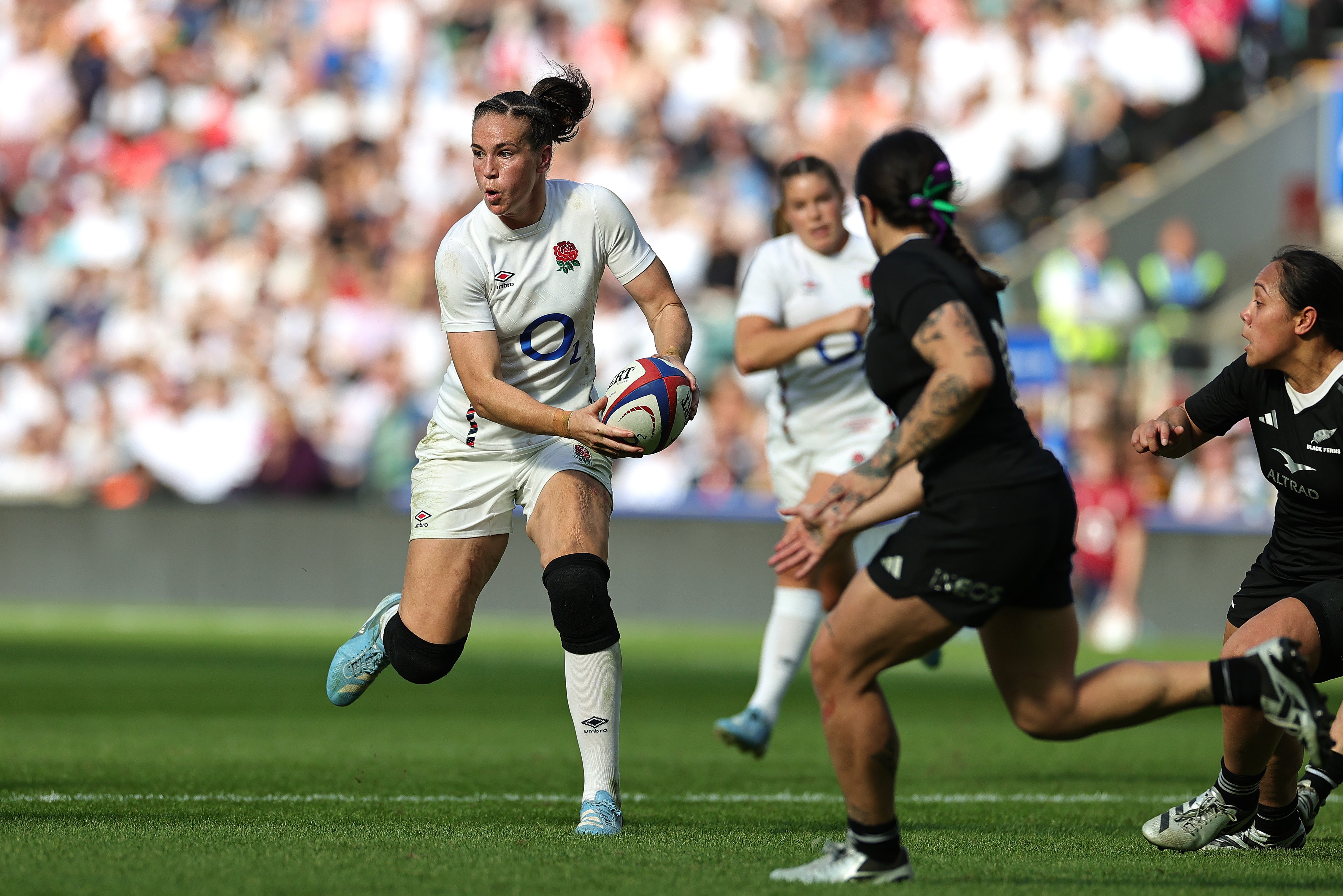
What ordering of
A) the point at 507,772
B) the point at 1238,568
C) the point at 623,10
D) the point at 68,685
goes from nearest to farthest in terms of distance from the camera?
1. the point at 507,772
2. the point at 68,685
3. the point at 1238,568
4. the point at 623,10

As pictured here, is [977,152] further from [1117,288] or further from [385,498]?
[385,498]

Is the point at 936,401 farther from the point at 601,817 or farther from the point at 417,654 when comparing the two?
the point at 417,654

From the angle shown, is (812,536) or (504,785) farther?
(504,785)

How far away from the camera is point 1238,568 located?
1720cm

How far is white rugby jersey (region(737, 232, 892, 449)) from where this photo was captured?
902cm

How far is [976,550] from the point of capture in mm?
4906

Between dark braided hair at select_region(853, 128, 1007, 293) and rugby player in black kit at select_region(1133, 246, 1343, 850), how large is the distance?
140cm

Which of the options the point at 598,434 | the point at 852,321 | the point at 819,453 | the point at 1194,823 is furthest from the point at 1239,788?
the point at 819,453

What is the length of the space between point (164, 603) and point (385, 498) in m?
2.60

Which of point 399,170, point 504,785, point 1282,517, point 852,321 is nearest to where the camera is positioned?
point 1282,517

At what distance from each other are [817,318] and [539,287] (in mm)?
2573

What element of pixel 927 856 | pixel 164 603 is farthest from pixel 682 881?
pixel 164 603

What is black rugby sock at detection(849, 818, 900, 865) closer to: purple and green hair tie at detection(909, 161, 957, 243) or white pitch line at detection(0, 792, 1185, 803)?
purple and green hair tie at detection(909, 161, 957, 243)

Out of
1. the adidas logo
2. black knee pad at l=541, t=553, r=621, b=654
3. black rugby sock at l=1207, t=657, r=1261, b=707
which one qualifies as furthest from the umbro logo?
black knee pad at l=541, t=553, r=621, b=654
